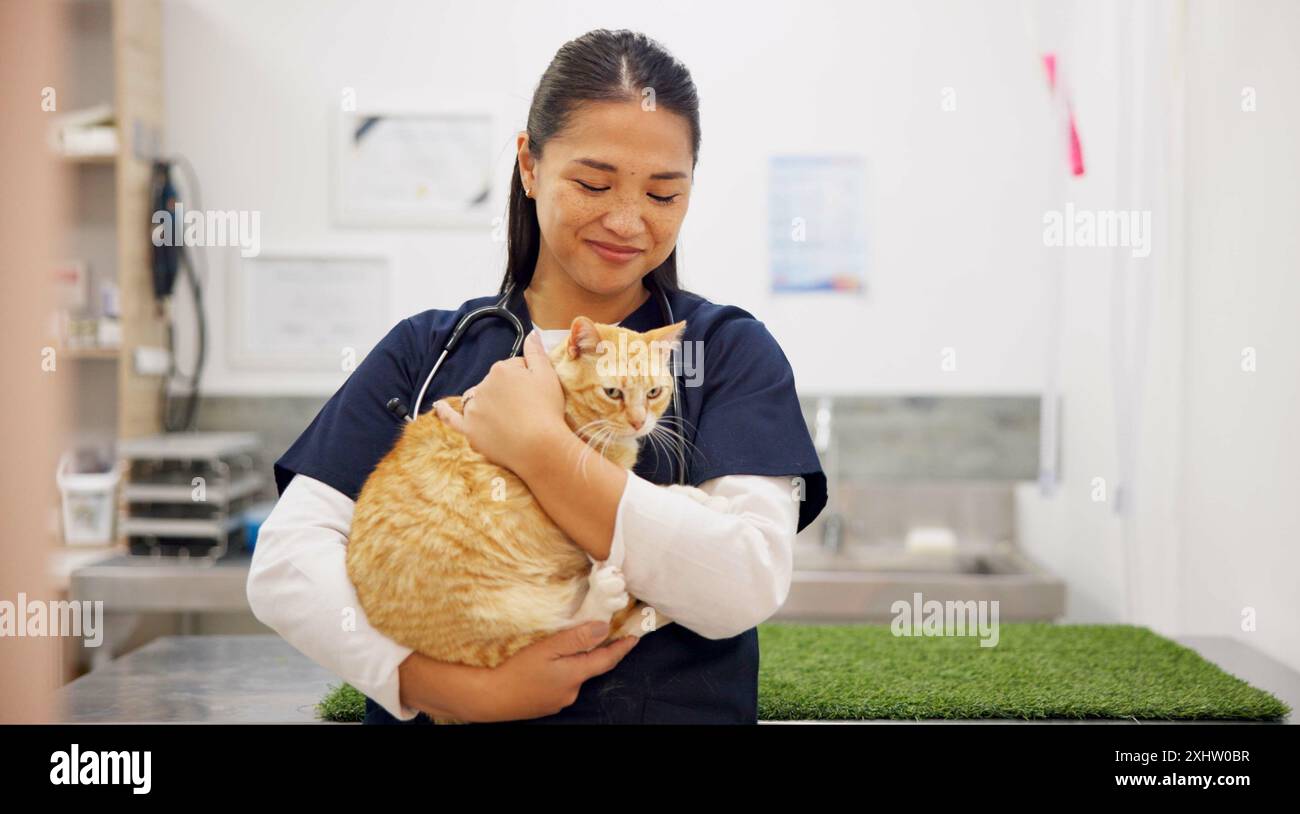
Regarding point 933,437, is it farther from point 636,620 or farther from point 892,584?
point 636,620

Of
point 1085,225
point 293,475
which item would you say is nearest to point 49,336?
point 293,475

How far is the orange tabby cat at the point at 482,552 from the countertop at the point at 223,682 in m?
0.42

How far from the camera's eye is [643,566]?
0.95 metres

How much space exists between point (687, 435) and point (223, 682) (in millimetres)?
893

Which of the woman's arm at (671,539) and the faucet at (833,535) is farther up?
the woman's arm at (671,539)

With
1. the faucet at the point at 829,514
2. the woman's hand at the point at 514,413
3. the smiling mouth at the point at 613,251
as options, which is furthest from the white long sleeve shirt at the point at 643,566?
the faucet at the point at 829,514

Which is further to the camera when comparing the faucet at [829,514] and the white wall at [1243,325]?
the faucet at [829,514]

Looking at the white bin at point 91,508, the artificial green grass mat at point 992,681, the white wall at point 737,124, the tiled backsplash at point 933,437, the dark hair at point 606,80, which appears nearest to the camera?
the dark hair at point 606,80

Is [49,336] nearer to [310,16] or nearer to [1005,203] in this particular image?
[310,16]

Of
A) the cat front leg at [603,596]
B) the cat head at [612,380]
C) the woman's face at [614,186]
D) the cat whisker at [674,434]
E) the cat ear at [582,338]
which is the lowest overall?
the cat front leg at [603,596]

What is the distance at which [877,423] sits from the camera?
246 centimetres

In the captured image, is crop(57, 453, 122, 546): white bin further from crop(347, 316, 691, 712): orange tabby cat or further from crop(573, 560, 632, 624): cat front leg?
crop(573, 560, 632, 624): cat front leg

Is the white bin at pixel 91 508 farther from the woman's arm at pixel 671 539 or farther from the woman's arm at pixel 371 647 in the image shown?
the woman's arm at pixel 671 539

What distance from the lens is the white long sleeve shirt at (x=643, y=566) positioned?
3.09 feet
